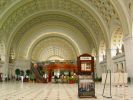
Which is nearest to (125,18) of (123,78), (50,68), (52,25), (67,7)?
(123,78)

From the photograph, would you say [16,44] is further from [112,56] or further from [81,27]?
[112,56]

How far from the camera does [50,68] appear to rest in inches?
1565

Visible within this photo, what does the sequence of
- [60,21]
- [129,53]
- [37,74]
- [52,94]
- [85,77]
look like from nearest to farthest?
[85,77] → [52,94] → [129,53] → [37,74] → [60,21]

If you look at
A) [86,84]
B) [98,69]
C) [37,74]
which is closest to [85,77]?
[86,84]

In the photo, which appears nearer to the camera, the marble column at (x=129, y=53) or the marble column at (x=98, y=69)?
the marble column at (x=129, y=53)

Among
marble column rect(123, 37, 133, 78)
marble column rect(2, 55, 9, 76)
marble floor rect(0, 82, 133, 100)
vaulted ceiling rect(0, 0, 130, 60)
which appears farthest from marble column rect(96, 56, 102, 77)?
marble floor rect(0, 82, 133, 100)

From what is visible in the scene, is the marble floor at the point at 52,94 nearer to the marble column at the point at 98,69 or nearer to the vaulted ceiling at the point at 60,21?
the vaulted ceiling at the point at 60,21

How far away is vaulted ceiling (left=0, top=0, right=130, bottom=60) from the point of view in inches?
1242

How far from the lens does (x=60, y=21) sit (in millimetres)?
45156

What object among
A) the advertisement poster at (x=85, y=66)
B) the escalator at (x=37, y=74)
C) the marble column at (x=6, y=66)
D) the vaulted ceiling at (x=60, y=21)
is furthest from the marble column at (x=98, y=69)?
the advertisement poster at (x=85, y=66)

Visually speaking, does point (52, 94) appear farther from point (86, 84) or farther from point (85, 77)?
point (85, 77)

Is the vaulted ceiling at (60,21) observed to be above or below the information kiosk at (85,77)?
above

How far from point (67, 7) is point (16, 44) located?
41.8 feet

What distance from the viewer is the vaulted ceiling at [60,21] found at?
104 feet
